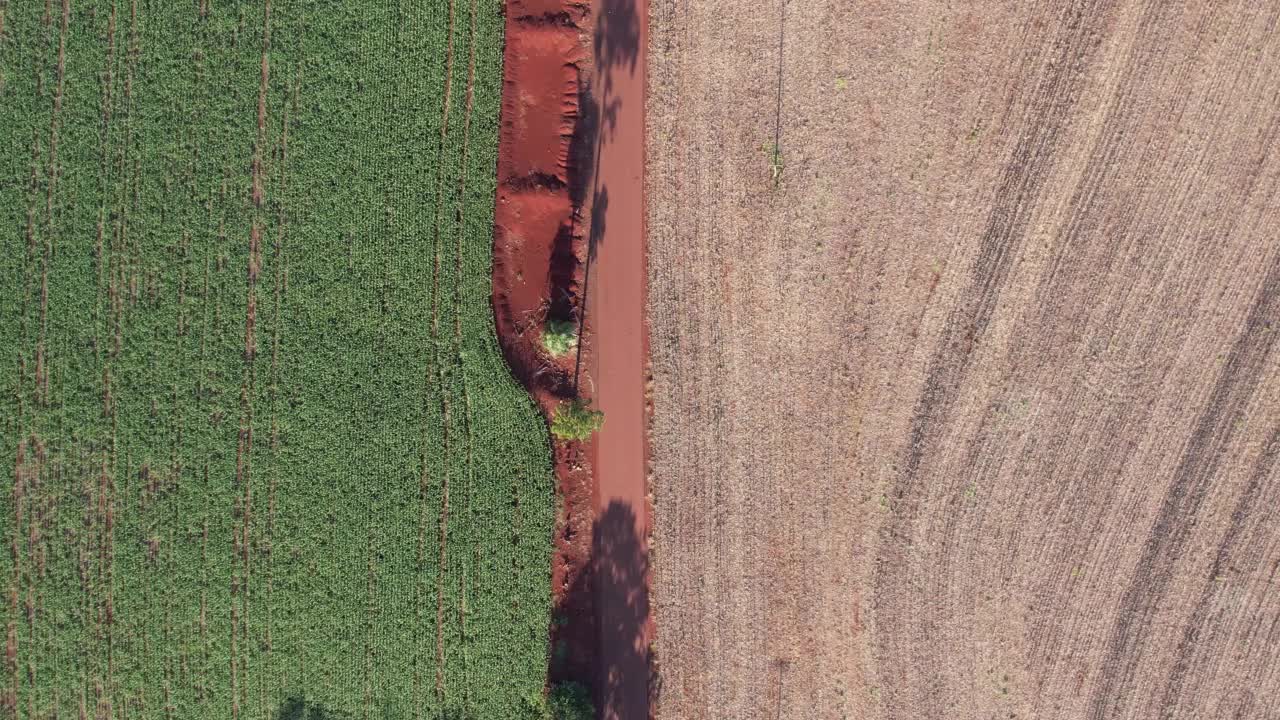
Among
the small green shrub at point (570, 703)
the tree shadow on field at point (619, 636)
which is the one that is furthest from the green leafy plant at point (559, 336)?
the small green shrub at point (570, 703)

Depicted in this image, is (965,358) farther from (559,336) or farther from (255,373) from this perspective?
(255,373)

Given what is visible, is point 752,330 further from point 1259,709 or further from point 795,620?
point 1259,709

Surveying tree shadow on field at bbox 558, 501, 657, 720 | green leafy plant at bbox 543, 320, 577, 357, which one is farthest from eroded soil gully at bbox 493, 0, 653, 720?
green leafy plant at bbox 543, 320, 577, 357

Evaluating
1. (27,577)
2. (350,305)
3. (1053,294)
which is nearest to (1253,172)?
(1053,294)

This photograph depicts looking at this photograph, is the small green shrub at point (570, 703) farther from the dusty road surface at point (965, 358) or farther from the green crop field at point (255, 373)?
the dusty road surface at point (965, 358)

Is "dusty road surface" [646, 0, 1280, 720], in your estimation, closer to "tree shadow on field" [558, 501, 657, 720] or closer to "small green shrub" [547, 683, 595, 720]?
"tree shadow on field" [558, 501, 657, 720]
